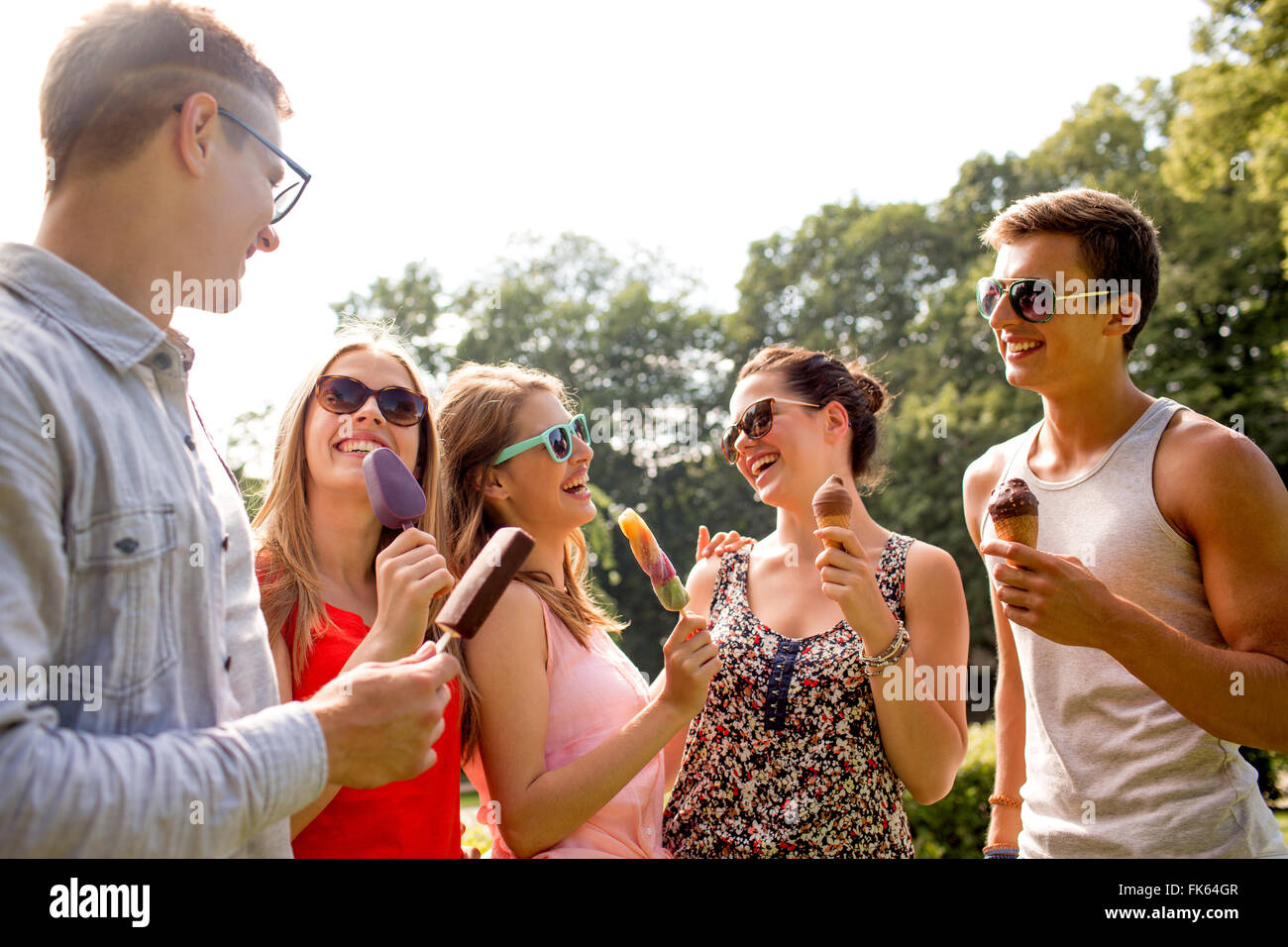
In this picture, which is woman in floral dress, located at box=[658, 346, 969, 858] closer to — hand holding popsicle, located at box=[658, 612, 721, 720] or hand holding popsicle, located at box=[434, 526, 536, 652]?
hand holding popsicle, located at box=[658, 612, 721, 720]

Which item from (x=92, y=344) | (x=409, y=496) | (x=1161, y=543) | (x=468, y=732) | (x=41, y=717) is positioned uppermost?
(x=92, y=344)

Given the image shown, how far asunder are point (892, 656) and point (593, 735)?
3.77 feet

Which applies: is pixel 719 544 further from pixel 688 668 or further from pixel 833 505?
pixel 688 668

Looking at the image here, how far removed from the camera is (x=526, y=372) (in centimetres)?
445

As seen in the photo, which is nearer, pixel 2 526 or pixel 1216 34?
pixel 2 526

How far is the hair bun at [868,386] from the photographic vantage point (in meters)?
4.66

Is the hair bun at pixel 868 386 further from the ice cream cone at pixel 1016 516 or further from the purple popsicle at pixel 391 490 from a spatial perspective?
the purple popsicle at pixel 391 490

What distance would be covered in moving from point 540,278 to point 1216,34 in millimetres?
22890

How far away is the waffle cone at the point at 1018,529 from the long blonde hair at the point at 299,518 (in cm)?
192

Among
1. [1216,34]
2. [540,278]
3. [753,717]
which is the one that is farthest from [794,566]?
[540,278]

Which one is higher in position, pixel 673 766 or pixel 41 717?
pixel 41 717

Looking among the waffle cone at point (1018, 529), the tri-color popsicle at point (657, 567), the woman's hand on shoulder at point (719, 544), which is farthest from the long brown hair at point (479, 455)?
the waffle cone at point (1018, 529)
